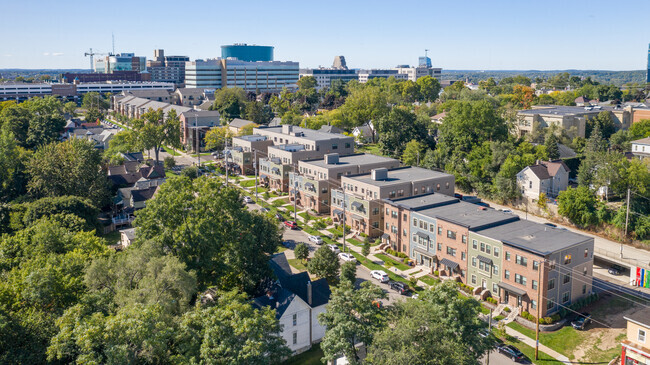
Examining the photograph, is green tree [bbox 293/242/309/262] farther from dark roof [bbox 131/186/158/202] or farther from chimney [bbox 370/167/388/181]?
dark roof [bbox 131/186/158/202]

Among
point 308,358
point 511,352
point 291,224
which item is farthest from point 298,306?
point 291,224

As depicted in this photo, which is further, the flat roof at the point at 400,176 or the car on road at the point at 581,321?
the flat roof at the point at 400,176

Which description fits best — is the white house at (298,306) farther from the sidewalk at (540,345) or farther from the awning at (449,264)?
the awning at (449,264)

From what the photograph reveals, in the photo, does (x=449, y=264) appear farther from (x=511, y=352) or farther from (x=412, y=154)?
(x=412, y=154)

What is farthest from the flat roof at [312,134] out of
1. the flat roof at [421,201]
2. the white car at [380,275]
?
the white car at [380,275]

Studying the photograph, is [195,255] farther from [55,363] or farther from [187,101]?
[187,101]

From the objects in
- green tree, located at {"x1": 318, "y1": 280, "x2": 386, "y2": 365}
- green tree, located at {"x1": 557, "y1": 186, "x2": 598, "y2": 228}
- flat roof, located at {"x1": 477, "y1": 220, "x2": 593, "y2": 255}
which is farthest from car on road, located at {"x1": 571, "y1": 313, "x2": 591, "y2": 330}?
green tree, located at {"x1": 557, "y1": 186, "x2": 598, "y2": 228}

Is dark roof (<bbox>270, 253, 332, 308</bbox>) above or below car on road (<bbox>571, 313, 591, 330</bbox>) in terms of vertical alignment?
above
